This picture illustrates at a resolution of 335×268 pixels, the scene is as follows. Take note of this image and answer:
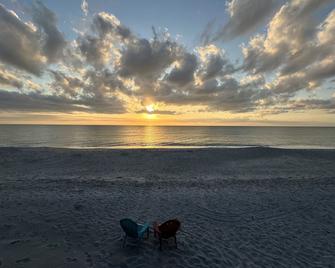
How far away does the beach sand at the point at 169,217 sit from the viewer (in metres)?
7.43

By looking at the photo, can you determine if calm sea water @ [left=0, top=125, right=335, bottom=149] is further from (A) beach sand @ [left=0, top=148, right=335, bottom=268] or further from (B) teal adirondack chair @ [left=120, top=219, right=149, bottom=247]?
(B) teal adirondack chair @ [left=120, top=219, right=149, bottom=247]

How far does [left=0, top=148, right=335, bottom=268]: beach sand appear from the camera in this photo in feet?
24.4

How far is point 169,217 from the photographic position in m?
10.9

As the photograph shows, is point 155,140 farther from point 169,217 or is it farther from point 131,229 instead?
point 131,229

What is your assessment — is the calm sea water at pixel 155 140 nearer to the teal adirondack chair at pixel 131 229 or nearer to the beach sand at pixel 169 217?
the beach sand at pixel 169 217

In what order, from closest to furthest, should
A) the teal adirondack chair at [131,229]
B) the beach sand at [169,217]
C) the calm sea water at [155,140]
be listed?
the beach sand at [169,217]
the teal adirondack chair at [131,229]
the calm sea water at [155,140]

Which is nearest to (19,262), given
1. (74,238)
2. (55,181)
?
(74,238)

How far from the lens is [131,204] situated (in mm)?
12469

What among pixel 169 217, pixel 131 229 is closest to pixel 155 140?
pixel 169 217

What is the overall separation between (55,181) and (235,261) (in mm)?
14982

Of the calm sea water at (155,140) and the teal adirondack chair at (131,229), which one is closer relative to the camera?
the teal adirondack chair at (131,229)

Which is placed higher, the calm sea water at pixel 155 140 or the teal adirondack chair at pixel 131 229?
the calm sea water at pixel 155 140

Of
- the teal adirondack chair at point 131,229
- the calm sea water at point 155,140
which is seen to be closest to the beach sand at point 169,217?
the teal adirondack chair at point 131,229

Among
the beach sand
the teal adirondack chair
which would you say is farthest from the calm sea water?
the teal adirondack chair
